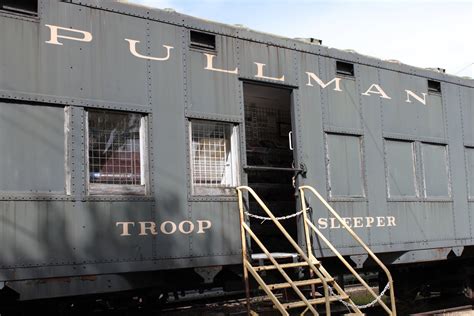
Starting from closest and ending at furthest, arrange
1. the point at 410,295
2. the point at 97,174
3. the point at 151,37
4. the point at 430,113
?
the point at 97,174 < the point at 151,37 < the point at 430,113 < the point at 410,295

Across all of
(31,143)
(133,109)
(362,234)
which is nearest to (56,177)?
(31,143)

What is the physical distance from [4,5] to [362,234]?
507 cm

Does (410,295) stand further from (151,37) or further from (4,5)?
(4,5)

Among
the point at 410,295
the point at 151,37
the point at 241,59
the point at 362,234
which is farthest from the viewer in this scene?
the point at 410,295

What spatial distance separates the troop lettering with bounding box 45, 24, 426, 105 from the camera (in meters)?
5.32

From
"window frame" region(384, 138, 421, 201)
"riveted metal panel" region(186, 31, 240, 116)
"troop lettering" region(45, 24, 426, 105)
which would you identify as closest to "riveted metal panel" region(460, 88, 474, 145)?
"troop lettering" region(45, 24, 426, 105)

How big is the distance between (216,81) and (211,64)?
20 cm

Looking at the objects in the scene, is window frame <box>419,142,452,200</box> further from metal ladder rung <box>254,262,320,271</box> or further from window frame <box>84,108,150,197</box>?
window frame <box>84,108,150,197</box>

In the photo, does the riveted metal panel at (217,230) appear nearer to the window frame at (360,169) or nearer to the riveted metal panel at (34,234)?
the riveted metal panel at (34,234)

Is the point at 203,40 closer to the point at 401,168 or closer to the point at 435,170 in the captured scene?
the point at 401,168

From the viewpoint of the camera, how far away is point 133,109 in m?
5.69

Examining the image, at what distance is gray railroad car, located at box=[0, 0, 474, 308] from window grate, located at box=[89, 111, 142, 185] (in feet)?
0.05

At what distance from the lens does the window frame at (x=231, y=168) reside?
6.00 metres

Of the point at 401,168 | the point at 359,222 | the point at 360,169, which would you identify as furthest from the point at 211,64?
the point at 401,168
